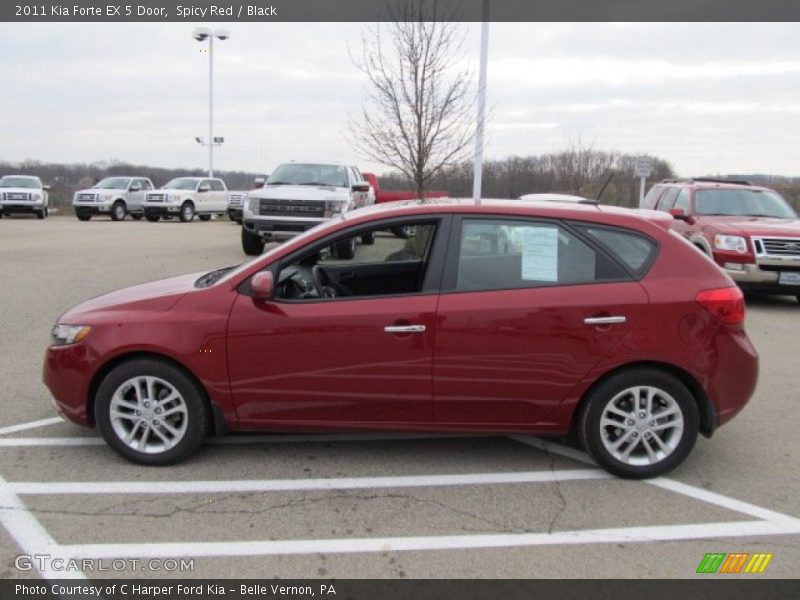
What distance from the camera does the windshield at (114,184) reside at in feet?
91.1

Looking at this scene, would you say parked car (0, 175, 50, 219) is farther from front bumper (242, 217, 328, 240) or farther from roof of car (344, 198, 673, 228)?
roof of car (344, 198, 673, 228)

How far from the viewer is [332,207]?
1252 cm

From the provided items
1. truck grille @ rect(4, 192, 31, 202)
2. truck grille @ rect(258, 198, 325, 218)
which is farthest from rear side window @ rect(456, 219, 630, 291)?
truck grille @ rect(4, 192, 31, 202)

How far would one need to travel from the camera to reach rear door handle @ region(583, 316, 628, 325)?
370 cm

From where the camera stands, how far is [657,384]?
376 centimetres

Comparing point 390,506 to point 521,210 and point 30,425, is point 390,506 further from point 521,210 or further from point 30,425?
point 30,425

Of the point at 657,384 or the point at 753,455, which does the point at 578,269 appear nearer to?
the point at 657,384

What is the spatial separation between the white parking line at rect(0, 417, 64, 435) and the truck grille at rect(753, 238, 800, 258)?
355 inches

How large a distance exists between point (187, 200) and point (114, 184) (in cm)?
351

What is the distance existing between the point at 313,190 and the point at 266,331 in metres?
9.45

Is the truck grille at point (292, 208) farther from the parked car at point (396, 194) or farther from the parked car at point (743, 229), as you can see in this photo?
the parked car at point (743, 229)

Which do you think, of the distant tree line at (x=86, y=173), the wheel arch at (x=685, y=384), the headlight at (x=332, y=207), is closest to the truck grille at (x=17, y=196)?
the distant tree line at (x=86, y=173)
